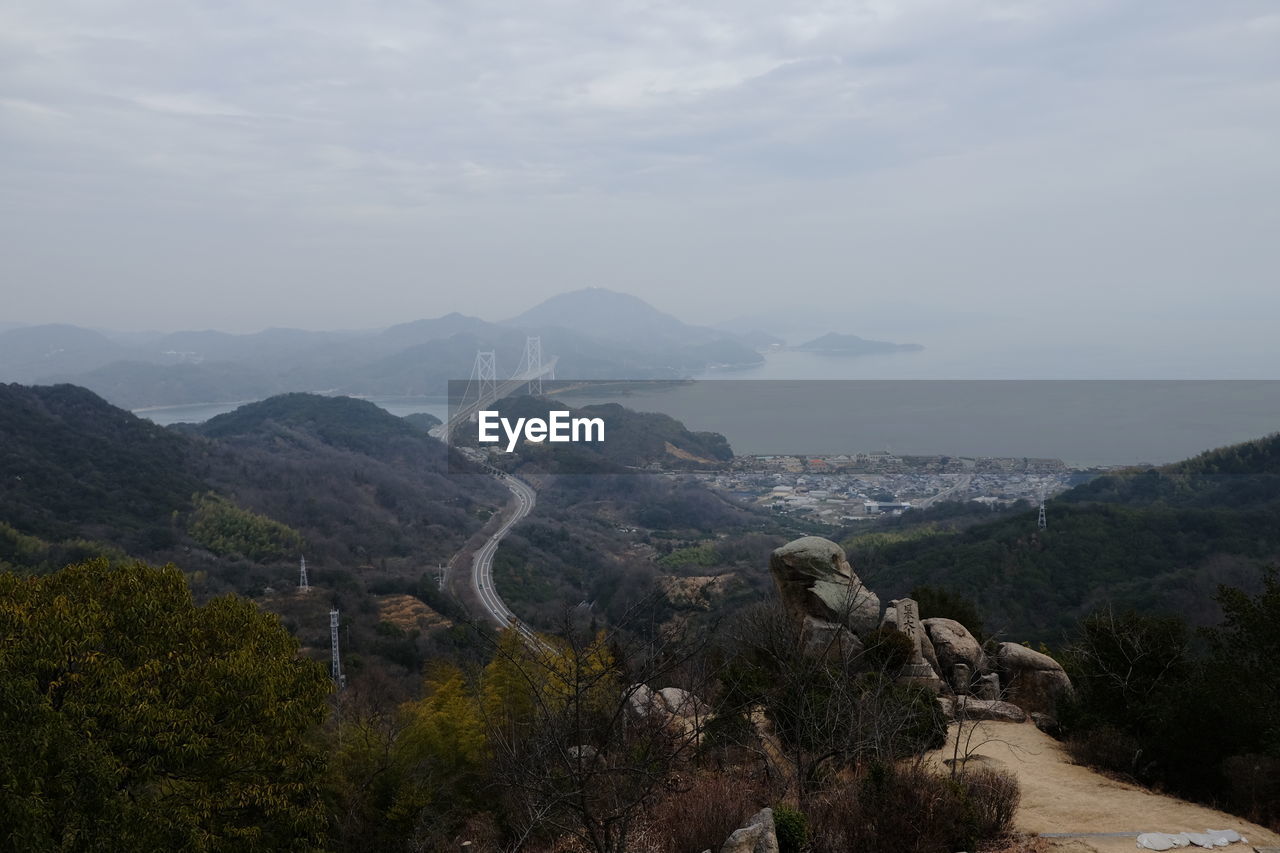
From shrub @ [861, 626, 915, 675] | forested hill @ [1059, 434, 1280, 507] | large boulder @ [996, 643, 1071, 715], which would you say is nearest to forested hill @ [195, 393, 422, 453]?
forested hill @ [1059, 434, 1280, 507]

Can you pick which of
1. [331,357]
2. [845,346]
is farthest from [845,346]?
[331,357]

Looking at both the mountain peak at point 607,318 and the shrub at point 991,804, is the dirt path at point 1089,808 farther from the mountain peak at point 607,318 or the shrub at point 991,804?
the mountain peak at point 607,318

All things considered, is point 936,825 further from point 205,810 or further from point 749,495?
point 749,495

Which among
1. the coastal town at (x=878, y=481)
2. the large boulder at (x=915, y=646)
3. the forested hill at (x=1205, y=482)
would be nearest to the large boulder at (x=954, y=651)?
the large boulder at (x=915, y=646)

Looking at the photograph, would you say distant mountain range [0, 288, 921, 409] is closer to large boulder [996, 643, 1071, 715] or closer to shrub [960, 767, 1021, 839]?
large boulder [996, 643, 1071, 715]

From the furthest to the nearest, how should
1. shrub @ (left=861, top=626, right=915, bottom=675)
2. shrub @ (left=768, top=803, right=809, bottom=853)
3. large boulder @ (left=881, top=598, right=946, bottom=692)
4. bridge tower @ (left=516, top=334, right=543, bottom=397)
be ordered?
bridge tower @ (left=516, top=334, right=543, bottom=397), large boulder @ (left=881, top=598, right=946, bottom=692), shrub @ (left=861, top=626, right=915, bottom=675), shrub @ (left=768, top=803, right=809, bottom=853)
